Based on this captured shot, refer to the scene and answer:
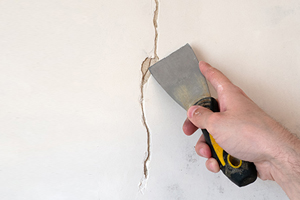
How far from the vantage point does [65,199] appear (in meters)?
1.05

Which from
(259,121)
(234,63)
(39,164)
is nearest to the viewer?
(259,121)

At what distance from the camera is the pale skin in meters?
0.85

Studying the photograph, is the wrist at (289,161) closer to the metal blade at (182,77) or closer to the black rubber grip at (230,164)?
the black rubber grip at (230,164)

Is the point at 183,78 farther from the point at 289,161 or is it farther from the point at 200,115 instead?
the point at 289,161

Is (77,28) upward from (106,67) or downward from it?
upward

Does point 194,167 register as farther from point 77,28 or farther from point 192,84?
point 77,28

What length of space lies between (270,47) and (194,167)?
0.78m

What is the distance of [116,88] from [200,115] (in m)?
0.45

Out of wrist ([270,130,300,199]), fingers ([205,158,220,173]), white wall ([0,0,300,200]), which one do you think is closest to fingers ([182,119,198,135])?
white wall ([0,0,300,200])

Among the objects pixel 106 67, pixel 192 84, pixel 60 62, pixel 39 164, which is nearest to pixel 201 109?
pixel 192 84

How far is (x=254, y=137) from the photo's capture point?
0.86 meters

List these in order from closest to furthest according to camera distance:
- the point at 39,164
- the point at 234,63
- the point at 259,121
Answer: the point at 259,121 → the point at 39,164 → the point at 234,63

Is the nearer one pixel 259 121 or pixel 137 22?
pixel 259 121

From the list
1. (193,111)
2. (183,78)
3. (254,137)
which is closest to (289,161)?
(254,137)
